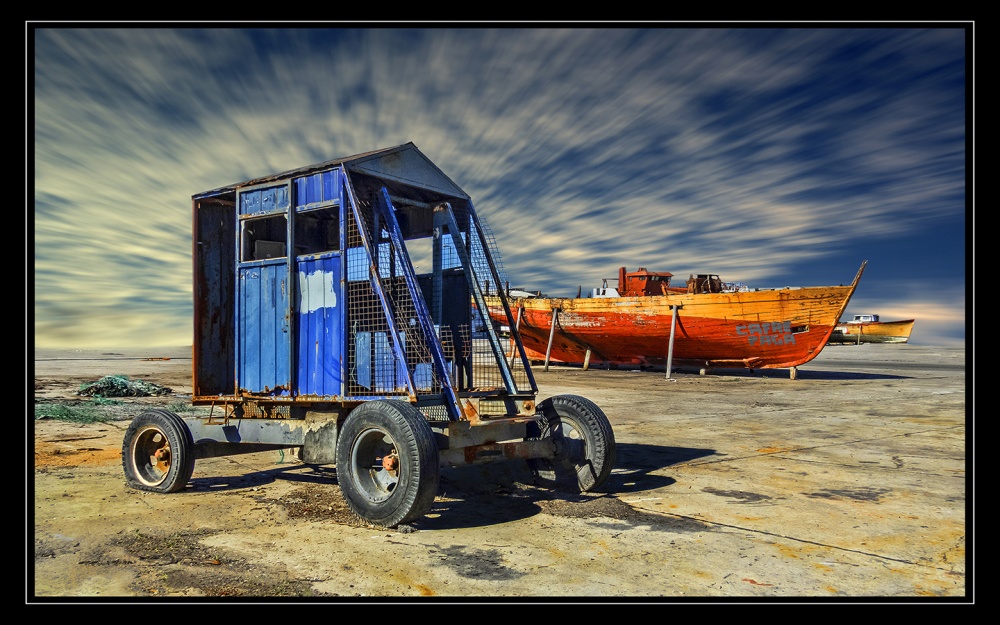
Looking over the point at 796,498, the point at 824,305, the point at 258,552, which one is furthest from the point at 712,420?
the point at 824,305

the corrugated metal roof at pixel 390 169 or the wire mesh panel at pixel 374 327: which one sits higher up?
the corrugated metal roof at pixel 390 169

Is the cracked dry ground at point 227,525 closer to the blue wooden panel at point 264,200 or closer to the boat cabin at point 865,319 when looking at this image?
the blue wooden panel at point 264,200

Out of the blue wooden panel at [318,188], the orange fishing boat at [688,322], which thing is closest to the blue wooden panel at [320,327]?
the blue wooden panel at [318,188]

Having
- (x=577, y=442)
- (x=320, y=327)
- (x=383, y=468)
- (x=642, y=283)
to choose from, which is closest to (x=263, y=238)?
(x=320, y=327)

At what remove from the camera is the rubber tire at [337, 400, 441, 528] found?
17.0 feet

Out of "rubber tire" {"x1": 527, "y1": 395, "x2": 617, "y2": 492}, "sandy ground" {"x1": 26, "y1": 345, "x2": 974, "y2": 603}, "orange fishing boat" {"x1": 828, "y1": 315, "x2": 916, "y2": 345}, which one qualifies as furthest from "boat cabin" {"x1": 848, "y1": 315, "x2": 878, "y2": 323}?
"rubber tire" {"x1": 527, "y1": 395, "x2": 617, "y2": 492}

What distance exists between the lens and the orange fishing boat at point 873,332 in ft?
205

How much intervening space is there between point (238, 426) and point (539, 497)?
3300 mm

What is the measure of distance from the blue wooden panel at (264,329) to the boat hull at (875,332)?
65.0 metres

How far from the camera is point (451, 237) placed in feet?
24.7

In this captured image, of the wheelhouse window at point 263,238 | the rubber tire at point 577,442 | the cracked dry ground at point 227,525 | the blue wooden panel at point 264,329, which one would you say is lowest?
the cracked dry ground at point 227,525

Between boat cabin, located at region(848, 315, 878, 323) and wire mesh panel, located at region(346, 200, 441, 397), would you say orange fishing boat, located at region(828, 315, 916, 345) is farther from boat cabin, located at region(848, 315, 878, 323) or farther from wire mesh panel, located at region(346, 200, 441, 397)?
wire mesh panel, located at region(346, 200, 441, 397)

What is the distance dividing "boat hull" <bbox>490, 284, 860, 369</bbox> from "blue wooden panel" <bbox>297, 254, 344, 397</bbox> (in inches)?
568

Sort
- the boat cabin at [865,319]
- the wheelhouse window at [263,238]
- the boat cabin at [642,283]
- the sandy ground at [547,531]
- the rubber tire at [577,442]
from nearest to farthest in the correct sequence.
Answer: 1. the sandy ground at [547,531]
2. the rubber tire at [577,442]
3. the wheelhouse window at [263,238]
4. the boat cabin at [642,283]
5. the boat cabin at [865,319]
